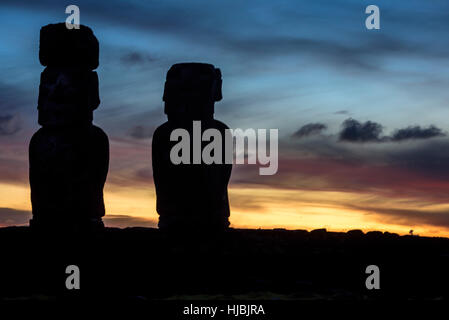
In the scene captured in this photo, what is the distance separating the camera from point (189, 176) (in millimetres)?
16406

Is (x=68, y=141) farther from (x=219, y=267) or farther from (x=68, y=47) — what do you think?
(x=219, y=267)

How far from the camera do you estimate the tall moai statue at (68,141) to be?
1569 cm

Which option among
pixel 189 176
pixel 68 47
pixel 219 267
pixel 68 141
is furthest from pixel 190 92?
pixel 219 267

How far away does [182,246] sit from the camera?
14.8 m

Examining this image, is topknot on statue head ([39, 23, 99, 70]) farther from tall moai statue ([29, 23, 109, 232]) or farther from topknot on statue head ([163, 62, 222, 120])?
topknot on statue head ([163, 62, 222, 120])

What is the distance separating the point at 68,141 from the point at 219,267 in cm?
428

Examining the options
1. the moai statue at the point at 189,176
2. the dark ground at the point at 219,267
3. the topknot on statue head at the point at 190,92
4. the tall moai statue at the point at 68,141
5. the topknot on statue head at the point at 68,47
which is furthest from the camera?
the topknot on statue head at the point at 190,92

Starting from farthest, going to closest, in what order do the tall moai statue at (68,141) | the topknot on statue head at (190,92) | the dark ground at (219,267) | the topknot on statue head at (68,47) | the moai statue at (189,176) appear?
the topknot on statue head at (190,92) < the moai statue at (189,176) < the topknot on statue head at (68,47) < the tall moai statue at (68,141) < the dark ground at (219,267)

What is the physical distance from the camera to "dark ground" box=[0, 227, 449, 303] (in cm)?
1215

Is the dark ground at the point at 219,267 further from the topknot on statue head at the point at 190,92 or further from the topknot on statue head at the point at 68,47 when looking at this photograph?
the topknot on statue head at the point at 68,47

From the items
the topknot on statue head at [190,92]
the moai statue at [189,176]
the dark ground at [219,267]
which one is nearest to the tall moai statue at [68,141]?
the dark ground at [219,267]
